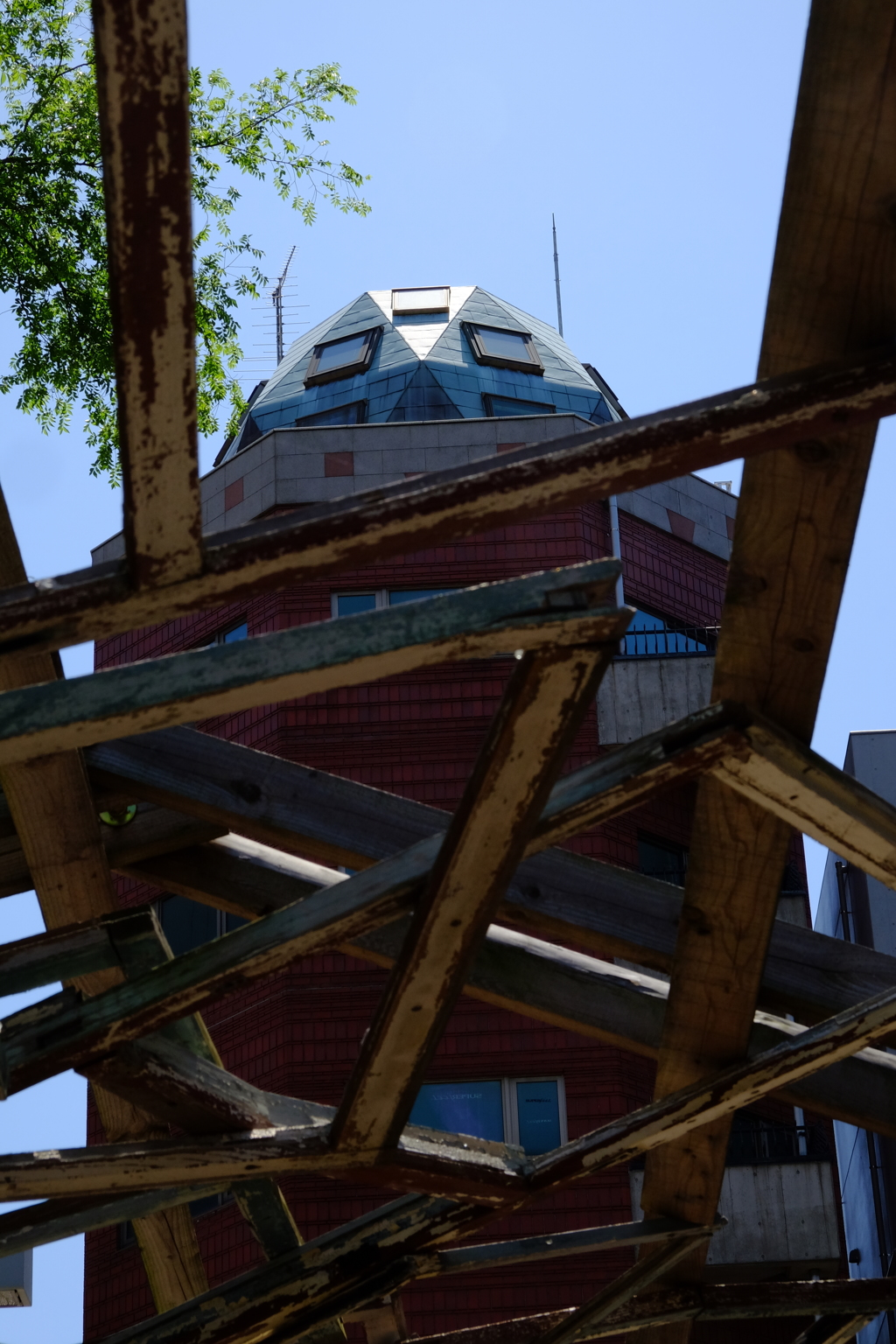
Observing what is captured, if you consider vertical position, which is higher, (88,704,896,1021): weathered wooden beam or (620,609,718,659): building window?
(620,609,718,659): building window

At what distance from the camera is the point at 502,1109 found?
1526 cm

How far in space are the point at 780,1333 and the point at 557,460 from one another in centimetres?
1468

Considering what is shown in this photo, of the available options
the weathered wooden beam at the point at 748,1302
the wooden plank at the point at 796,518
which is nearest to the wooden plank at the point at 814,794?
the wooden plank at the point at 796,518

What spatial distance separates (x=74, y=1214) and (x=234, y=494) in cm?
1468

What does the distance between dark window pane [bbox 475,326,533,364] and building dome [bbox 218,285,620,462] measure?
0.07ft

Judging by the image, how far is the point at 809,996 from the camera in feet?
15.1

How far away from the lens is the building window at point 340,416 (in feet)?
72.5

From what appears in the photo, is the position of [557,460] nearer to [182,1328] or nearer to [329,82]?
[182,1328]

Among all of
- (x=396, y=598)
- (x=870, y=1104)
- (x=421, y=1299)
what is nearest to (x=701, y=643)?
(x=396, y=598)

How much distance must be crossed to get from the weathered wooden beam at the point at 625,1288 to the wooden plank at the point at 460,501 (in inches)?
141

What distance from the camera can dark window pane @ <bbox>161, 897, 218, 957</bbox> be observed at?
16.3 metres

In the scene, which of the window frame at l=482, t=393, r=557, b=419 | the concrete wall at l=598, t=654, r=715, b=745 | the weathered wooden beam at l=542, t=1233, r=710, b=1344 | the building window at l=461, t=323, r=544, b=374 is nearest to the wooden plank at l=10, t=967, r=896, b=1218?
the weathered wooden beam at l=542, t=1233, r=710, b=1344

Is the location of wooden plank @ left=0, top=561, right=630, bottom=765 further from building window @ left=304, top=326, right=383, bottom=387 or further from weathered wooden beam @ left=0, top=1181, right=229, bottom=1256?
building window @ left=304, top=326, right=383, bottom=387

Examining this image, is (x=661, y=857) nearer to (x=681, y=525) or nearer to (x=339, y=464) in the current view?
(x=681, y=525)
